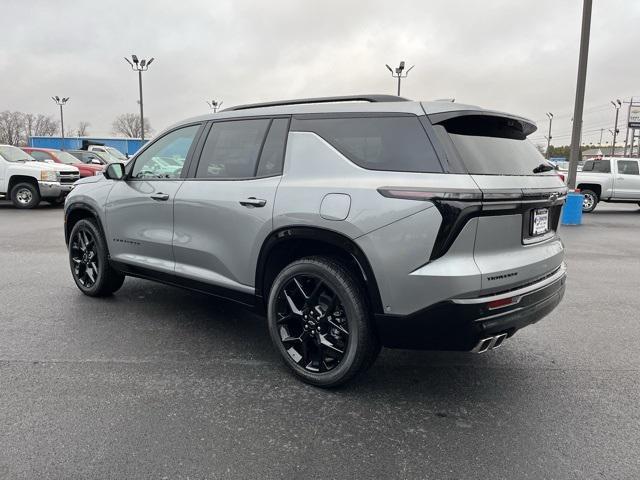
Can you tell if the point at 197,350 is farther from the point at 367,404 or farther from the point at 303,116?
the point at 303,116

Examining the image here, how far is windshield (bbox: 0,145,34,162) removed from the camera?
14078 millimetres

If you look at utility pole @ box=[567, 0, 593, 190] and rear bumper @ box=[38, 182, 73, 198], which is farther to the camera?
rear bumper @ box=[38, 182, 73, 198]

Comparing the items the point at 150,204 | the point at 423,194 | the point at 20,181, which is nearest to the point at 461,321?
the point at 423,194

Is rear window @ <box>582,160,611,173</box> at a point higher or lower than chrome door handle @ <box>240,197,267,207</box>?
higher

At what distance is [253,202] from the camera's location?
343cm

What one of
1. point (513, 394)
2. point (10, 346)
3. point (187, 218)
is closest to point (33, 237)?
point (10, 346)

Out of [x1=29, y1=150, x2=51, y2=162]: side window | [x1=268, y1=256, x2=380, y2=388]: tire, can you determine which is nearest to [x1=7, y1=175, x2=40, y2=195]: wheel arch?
[x1=29, y1=150, x2=51, y2=162]: side window

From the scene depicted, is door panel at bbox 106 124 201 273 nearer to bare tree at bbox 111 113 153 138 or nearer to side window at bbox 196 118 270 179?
side window at bbox 196 118 270 179

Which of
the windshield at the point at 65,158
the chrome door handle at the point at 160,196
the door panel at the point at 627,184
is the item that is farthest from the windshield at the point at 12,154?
the door panel at the point at 627,184

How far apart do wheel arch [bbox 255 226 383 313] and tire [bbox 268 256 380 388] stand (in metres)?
0.09

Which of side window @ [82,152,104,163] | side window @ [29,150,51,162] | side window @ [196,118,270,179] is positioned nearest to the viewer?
side window @ [196,118,270,179]

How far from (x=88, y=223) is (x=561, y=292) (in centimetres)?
437

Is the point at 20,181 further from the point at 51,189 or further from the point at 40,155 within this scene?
the point at 40,155

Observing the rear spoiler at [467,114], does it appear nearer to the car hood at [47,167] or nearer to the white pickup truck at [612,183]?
the car hood at [47,167]
